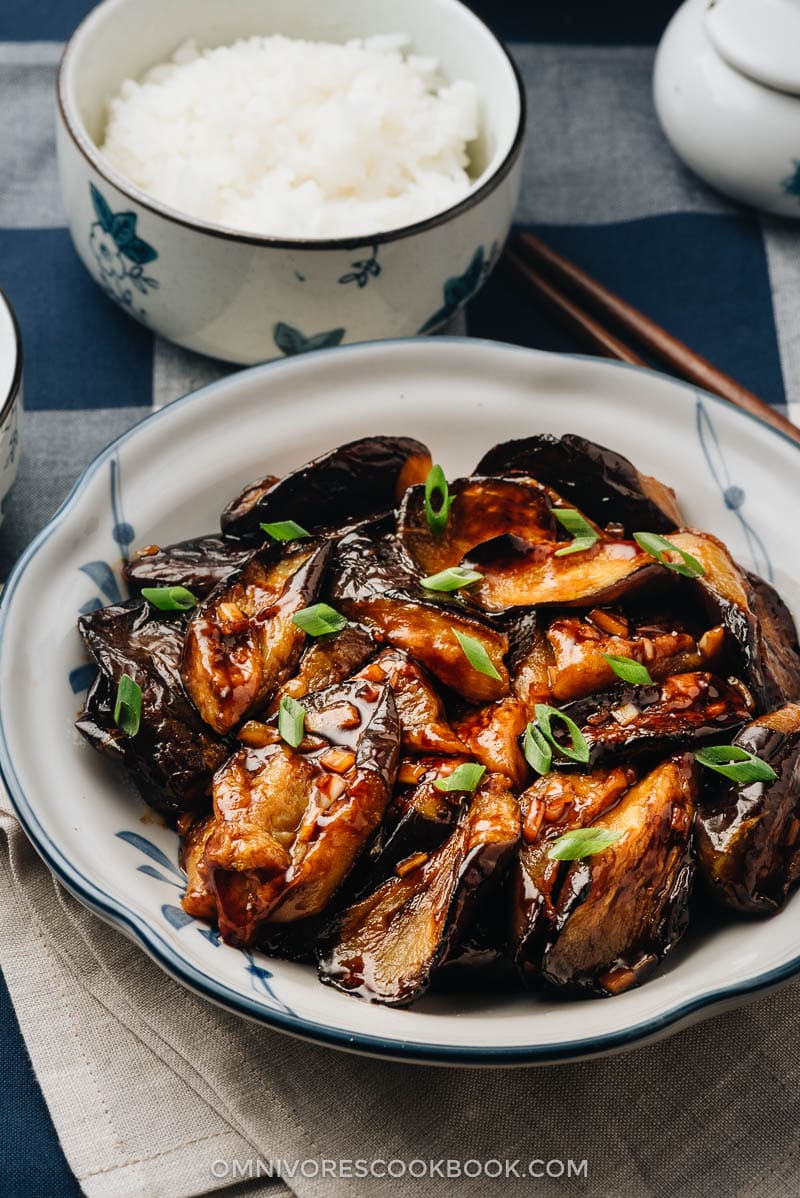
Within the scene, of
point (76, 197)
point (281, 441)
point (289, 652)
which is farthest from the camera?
point (76, 197)

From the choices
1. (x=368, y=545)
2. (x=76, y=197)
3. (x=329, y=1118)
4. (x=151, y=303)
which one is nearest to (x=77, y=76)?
(x=76, y=197)

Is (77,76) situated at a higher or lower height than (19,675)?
higher

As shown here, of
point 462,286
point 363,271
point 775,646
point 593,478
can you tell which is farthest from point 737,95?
point 775,646

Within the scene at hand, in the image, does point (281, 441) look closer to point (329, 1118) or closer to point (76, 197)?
point (76, 197)

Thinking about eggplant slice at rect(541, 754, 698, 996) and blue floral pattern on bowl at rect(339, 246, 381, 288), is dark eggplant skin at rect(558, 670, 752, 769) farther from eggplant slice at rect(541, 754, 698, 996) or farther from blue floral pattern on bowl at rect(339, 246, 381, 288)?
blue floral pattern on bowl at rect(339, 246, 381, 288)

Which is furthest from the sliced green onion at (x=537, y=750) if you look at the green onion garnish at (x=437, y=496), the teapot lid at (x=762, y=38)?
the teapot lid at (x=762, y=38)

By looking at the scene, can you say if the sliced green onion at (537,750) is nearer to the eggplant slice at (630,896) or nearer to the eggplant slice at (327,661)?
the eggplant slice at (630,896)

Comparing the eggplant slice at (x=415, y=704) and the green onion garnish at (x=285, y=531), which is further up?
the green onion garnish at (x=285, y=531)
